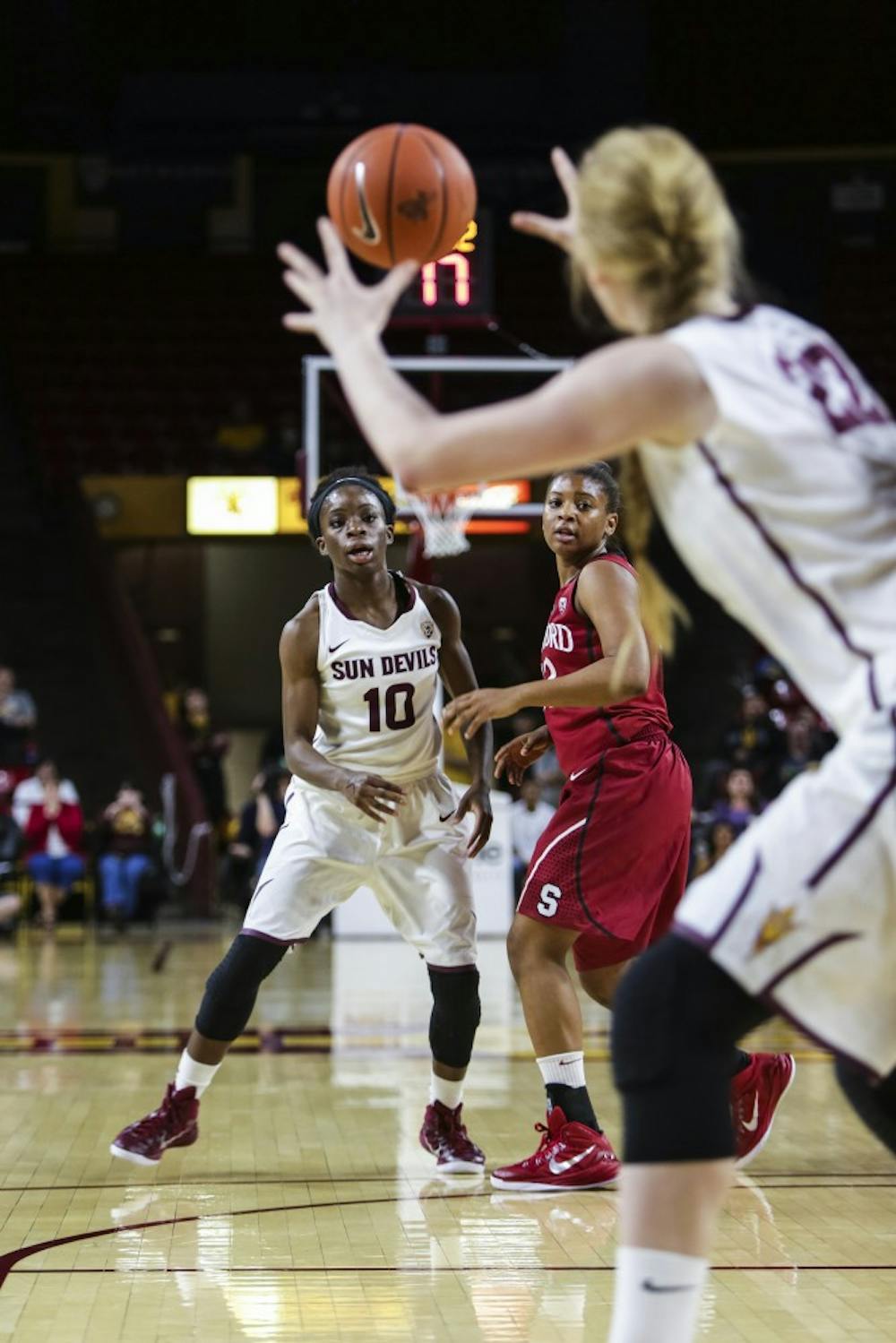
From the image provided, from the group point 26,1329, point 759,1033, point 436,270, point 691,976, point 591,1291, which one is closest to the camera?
point 691,976

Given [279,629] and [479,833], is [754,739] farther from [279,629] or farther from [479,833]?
[479,833]

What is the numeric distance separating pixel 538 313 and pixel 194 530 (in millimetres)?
5635

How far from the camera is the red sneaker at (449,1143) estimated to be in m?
4.76

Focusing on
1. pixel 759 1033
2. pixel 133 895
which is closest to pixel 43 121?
pixel 133 895

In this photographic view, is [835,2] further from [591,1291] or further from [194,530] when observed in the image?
[591,1291]

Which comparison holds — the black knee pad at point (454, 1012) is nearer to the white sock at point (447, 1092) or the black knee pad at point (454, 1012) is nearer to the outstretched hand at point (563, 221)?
the white sock at point (447, 1092)

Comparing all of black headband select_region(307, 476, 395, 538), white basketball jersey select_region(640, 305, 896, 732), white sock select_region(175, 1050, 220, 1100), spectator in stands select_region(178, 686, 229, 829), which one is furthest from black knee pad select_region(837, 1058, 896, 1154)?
spectator in stands select_region(178, 686, 229, 829)

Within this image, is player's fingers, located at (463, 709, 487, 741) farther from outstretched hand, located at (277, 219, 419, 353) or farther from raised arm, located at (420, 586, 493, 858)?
outstretched hand, located at (277, 219, 419, 353)

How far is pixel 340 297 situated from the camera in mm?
2471

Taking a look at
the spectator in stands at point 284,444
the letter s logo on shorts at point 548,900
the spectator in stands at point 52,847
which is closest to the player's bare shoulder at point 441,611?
the letter s logo on shorts at point 548,900

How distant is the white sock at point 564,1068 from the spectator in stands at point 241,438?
14592 millimetres

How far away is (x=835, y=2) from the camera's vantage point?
21094 millimetres

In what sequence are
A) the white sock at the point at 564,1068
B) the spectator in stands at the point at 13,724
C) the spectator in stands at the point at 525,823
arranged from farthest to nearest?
the spectator in stands at the point at 13,724 < the spectator in stands at the point at 525,823 < the white sock at the point at 564,1068

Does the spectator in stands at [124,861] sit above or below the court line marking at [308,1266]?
below
